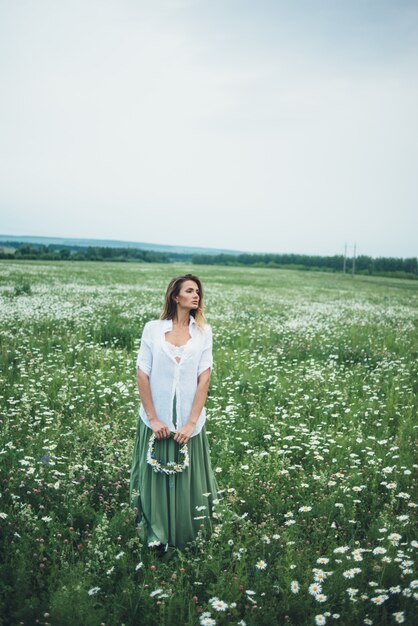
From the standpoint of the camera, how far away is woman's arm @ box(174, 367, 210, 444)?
142 inches

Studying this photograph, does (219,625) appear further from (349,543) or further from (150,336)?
(150,336)

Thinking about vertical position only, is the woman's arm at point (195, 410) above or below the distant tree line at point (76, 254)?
below

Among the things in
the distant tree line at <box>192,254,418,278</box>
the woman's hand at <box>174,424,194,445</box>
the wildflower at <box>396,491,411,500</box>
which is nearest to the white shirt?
the woman's hand at <box>174,424,194,445</box>

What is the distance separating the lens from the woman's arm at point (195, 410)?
3611 millimetres

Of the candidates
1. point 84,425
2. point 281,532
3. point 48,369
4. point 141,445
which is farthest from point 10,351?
point 281,532

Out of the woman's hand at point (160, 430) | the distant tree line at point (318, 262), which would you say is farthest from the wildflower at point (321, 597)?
the distant tree line at point (318, 262)

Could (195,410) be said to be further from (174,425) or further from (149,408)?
(149,408)

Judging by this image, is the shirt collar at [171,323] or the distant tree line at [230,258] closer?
the shirt collar at [171,323]

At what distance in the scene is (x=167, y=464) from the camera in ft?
12.0

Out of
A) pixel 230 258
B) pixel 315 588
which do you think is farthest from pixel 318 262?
pixel 315 588

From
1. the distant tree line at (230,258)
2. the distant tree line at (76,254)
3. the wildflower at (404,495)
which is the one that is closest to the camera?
the wildflower at (404,495)

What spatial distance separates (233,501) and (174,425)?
1064mm

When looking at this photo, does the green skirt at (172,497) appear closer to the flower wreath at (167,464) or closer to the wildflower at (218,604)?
the flower wreath at (167,464)

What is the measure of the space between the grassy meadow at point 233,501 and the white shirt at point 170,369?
0.92 meters
